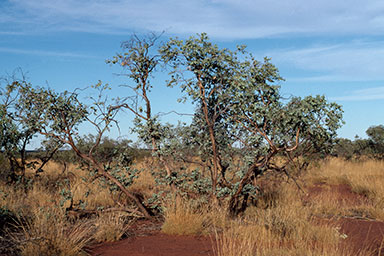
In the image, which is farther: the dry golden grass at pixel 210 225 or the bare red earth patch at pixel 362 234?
the bare red earth patch at pixel 362 234

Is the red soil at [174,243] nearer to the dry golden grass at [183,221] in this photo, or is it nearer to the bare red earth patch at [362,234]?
the bare red earth patch at [362,234]

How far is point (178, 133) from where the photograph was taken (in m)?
8.09

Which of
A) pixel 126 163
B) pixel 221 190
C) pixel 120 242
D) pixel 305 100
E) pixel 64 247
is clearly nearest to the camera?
pixel 64 247

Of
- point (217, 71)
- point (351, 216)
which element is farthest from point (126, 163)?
point (351, 216)

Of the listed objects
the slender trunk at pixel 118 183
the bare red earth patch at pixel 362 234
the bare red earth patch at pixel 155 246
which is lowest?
the bare red earth patch at pixel 362 234

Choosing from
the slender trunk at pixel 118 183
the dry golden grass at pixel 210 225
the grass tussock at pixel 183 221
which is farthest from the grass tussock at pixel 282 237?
the slender trunk at pixel 118 183

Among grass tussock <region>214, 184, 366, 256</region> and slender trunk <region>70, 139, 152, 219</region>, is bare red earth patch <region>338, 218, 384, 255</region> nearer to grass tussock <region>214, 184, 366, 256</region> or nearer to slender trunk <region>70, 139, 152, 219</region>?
grass tussock <region>214, 184, 366, 256</region>

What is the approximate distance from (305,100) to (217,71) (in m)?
1.76

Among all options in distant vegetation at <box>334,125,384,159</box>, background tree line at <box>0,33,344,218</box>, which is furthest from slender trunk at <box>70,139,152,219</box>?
distant vegetation at <box>334,125,384,159</box>

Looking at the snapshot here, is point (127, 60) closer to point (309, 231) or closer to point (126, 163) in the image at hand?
point (126, 163)

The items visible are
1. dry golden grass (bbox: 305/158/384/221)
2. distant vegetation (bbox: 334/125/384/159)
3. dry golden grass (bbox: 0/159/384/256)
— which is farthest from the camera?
distant vegetation (bbox: 334/125/384/159)

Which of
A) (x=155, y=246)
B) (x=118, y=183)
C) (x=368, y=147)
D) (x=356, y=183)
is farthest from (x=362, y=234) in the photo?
(x=368, y=147)

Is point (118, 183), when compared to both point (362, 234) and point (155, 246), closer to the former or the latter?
point (155, 246)

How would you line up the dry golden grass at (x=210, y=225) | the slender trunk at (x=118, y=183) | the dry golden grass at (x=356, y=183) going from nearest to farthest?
1. the dry golden grass at (x=210, y=225)
2. the slender trunk at (x=118, y=183)
3. the dry golden grass at (x=356, y=183)
